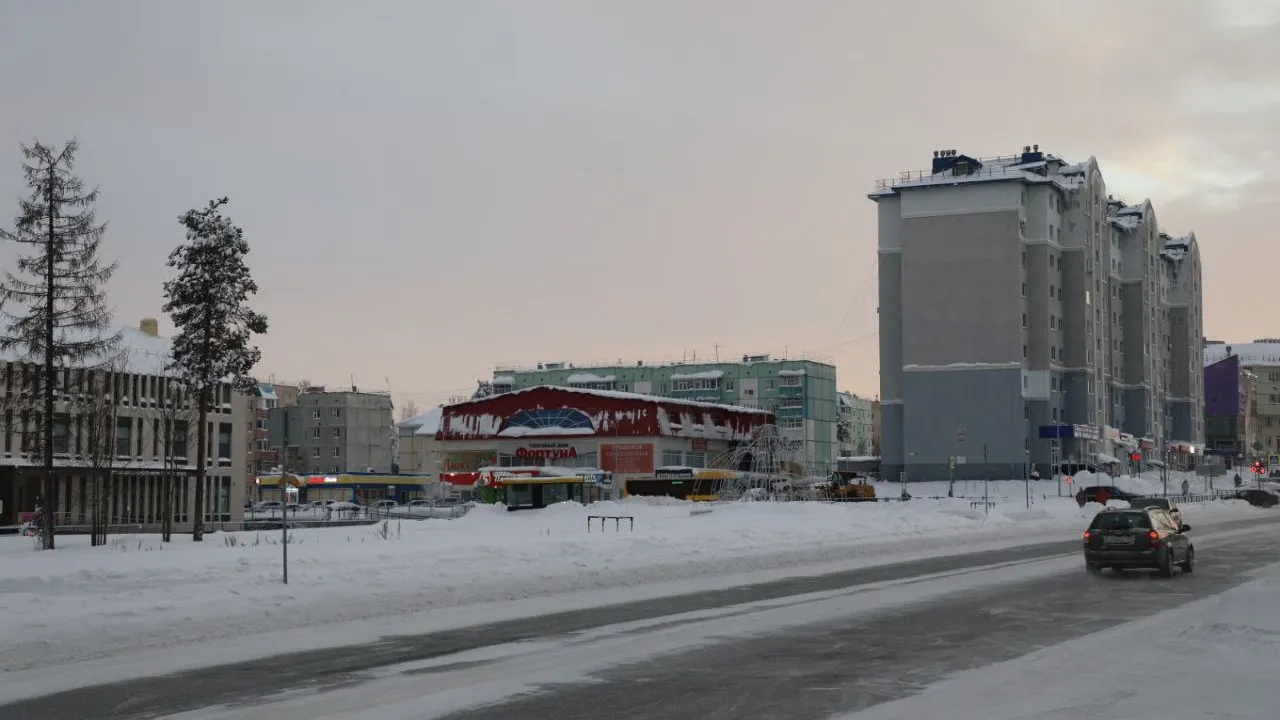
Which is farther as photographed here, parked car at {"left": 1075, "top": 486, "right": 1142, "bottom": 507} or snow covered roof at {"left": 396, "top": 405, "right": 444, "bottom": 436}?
snow covered roof at {"left": 396, "top": 405, "right": 444, "bottom": 436}

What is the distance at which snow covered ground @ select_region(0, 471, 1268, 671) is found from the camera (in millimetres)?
17719

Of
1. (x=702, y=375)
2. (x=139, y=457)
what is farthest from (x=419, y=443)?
(x=139, y=457)

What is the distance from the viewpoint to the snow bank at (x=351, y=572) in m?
18.1

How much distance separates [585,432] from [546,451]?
4198 millimetres

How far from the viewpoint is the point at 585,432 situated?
108 meters

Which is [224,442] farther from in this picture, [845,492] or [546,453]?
[845,492]

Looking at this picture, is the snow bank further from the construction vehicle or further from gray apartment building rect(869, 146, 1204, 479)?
gray apartment building rect(869, 146, 1204, 479)

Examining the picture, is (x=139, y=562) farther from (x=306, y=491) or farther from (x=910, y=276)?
(x=306, y=491)

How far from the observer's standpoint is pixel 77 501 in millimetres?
73938

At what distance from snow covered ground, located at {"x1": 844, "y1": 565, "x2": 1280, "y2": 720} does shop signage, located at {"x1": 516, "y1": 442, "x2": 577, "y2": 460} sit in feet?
298

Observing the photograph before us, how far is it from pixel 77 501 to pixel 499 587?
2253 inches

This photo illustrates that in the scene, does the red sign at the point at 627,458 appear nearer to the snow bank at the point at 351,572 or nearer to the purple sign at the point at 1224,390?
the snow bank at the point at 351,572

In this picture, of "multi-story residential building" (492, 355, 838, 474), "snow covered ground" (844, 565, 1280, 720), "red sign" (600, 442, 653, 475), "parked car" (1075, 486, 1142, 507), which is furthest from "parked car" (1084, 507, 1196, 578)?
"multi-story residential building" (492, 355, 838, 474)

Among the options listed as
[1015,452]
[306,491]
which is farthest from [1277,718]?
[306,491]
